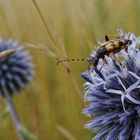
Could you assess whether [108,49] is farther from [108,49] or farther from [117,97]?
[117,97]

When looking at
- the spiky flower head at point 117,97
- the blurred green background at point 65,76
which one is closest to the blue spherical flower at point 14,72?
the blurred green background at point 65,76

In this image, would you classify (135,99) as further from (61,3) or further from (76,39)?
(61,3)

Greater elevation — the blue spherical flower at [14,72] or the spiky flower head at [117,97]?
the blue spherical flower at [14,72]

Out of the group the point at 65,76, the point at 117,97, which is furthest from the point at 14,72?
the point at 117,97

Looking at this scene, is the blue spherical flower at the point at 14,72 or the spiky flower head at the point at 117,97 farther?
the blue spherical flower at the point at 14,72

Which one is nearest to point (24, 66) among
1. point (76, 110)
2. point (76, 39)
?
point (76, 110)

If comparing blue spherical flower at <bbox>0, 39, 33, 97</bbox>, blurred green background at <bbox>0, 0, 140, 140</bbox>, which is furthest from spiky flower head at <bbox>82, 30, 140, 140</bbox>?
blue spherical flower at <bbox>0, 39, 33, 97</bbox>

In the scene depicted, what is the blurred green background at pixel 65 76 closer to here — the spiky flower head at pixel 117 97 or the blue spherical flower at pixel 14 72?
the blue spherical flower at pixel 14 72
